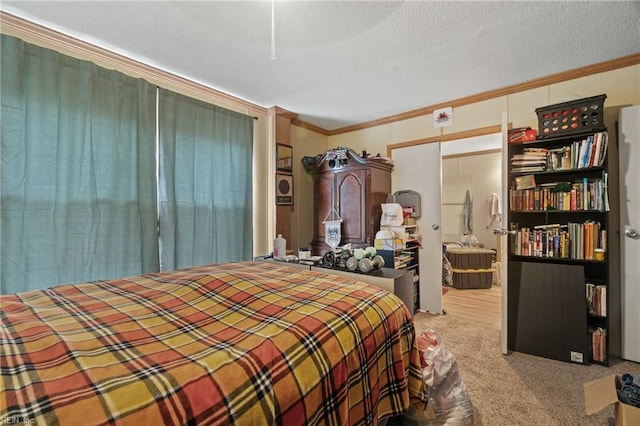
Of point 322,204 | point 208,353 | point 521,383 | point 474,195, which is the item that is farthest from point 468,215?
point 208,353

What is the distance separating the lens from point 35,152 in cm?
179

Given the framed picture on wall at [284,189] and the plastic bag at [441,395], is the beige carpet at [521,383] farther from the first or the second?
the framed picture on wall at [284,189]

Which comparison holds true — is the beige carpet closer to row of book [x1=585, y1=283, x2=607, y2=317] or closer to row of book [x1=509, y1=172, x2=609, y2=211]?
row of book [x1=585, y1=283, x2=607, y2=317]

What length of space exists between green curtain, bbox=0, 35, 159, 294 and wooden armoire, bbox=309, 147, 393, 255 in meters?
1.85

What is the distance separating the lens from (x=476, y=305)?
11.4 ft

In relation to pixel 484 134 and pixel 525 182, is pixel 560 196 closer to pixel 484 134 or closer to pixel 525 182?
pixel 525 182

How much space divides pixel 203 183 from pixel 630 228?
3611mm

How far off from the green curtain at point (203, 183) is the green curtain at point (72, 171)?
0.37 feet

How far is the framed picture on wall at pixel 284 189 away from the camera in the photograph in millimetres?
3340

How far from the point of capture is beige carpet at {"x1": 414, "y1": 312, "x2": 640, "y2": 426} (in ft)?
4.94

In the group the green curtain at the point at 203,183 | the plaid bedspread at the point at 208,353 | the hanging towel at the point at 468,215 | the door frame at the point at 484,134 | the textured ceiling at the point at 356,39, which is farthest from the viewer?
the hanging towel at the point at 468,215

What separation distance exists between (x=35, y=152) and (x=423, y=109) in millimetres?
3543

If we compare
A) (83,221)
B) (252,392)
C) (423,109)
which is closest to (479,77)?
(423,109)

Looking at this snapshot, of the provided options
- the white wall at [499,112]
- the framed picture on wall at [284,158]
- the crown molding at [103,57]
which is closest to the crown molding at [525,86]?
the white wall at [499,112]
